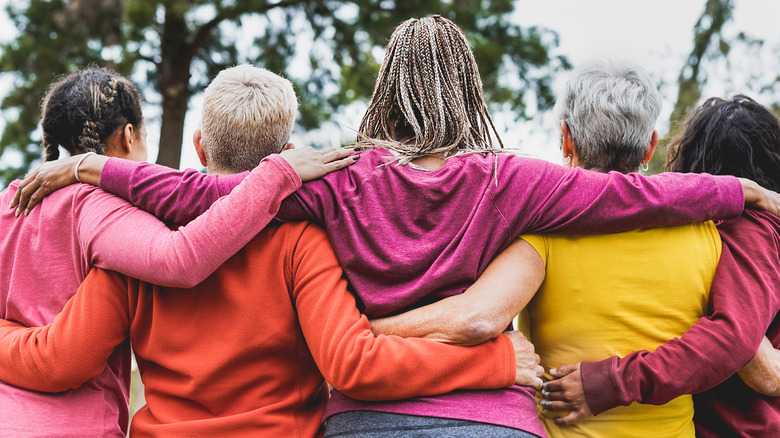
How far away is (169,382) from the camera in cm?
199

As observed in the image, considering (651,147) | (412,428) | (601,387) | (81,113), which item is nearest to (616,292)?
(601,387)

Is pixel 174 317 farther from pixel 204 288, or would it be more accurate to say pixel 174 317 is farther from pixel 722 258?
pixel 722 258

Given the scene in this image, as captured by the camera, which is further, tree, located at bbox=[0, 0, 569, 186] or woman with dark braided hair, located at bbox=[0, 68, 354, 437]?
tree, located at bbox=[0, 0, 569, 186]

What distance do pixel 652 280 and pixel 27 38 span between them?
8065mm

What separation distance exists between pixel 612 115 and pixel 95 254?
1.64 meters

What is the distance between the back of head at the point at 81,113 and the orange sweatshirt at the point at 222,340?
2.08ft

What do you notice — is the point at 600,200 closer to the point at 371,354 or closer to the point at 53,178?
the point at 371,354

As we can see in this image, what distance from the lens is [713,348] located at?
6.15 ft

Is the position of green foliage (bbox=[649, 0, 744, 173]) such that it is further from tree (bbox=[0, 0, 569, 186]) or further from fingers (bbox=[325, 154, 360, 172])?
fingers (bbox=[325, 154, 360, 172])

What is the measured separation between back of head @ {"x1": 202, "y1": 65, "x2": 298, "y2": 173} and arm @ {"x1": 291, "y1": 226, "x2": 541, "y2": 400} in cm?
46

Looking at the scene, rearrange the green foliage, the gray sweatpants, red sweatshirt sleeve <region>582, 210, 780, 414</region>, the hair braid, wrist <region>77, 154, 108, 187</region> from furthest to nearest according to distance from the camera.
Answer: the green foliage
the hair braid
wrist <region>77, 154, 108, 187</region>
red sweatshirt sleeve <region>582, 210, 780, 414</region>
the gray sweatpants

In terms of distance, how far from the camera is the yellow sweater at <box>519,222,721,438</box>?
1979 mm

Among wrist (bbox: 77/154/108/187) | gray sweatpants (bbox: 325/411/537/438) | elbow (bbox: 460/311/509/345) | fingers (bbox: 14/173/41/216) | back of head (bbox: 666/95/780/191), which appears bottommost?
gray sweatpants (bbox: 325/411/537/438)

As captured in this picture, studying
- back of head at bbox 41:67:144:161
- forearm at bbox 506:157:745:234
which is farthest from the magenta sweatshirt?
back of head at bbox 41:67:144:161
